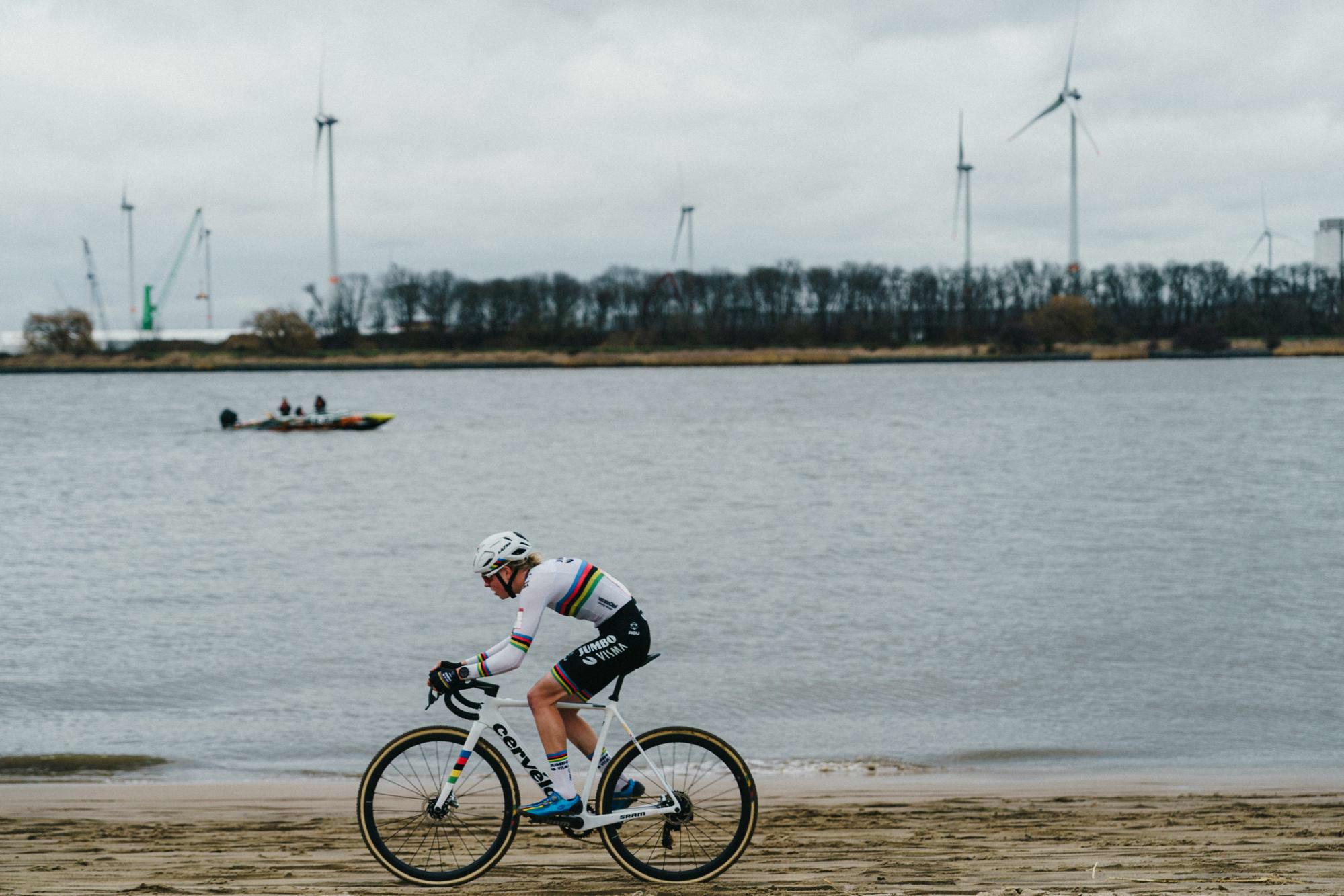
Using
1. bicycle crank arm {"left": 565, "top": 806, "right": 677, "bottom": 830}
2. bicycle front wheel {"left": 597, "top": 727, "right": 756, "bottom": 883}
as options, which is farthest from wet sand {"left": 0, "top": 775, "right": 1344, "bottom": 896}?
bicycle crank arm {"left": 565, "top": 806, "right": 677, "bottom": 830}

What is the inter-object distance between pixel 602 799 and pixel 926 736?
29.8ft

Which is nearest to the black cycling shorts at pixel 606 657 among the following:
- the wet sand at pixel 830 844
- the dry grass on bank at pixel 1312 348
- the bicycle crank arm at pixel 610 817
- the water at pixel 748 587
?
the bicycle crank arm at pixel 610 817

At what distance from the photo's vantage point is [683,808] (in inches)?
284

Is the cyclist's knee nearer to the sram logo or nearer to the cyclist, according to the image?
the cyclist

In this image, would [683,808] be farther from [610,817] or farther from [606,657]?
[606,657]

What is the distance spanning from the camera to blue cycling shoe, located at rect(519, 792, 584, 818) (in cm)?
716

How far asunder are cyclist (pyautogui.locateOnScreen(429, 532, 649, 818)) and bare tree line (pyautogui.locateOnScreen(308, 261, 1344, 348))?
160066 mm

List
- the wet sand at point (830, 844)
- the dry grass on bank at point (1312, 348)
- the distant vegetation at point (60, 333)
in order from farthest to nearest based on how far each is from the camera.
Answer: the distant vegetation at point (60, 333), the dry grass on bank at point (1312, 348), the wet sand at point (830, 844)

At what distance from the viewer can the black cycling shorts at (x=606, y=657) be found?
23.3 ft

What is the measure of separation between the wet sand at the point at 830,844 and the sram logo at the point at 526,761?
54cm

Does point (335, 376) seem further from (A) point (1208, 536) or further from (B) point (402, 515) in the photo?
(A) point (1208, 536)

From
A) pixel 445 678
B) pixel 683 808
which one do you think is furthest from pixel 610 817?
pixel 445 678

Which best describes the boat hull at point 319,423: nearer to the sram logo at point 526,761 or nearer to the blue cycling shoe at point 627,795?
the sram logo at point 526,761

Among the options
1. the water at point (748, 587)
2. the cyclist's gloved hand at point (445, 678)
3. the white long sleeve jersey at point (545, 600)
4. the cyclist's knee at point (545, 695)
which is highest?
the white long sleeve jersey at point (545, 600)
